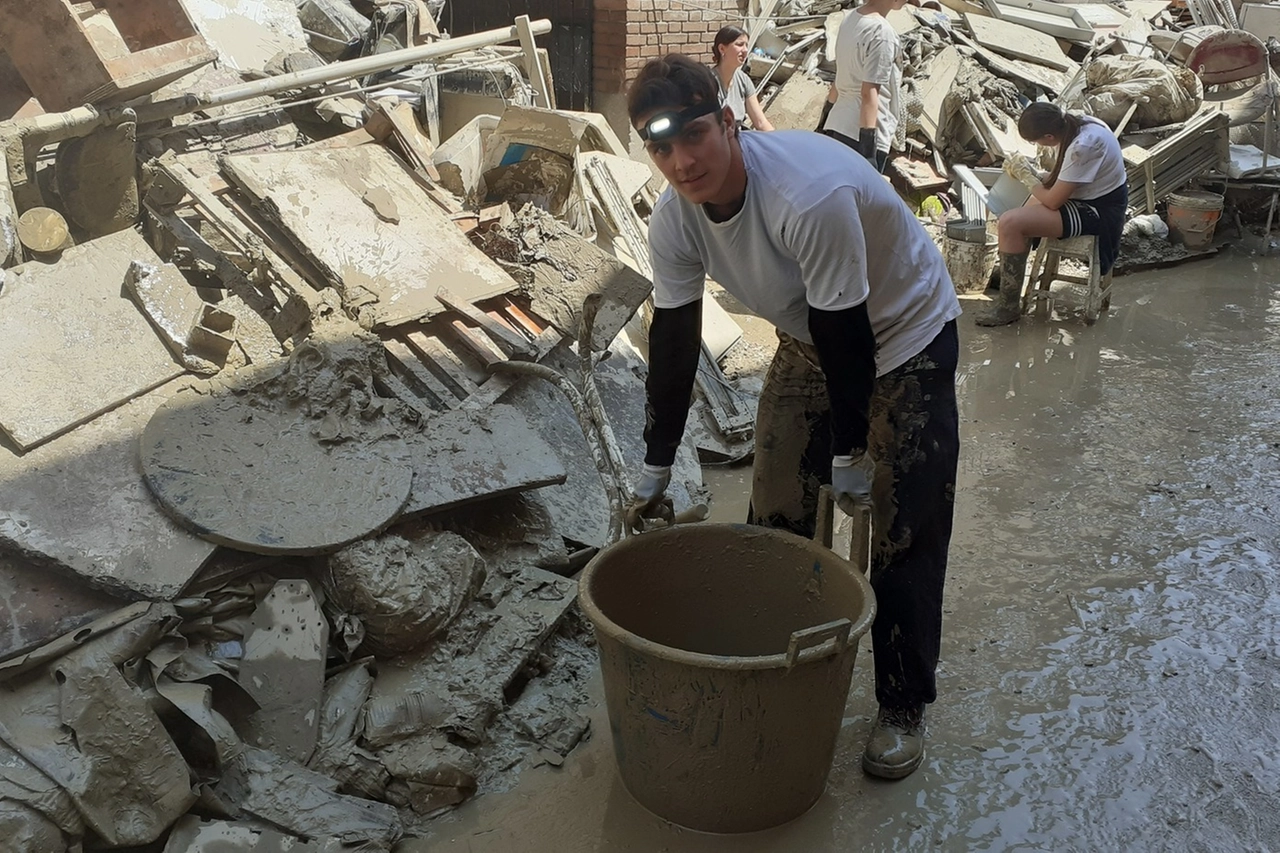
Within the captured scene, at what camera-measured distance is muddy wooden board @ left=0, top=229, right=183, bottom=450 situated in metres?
3.16

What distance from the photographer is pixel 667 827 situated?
259cm

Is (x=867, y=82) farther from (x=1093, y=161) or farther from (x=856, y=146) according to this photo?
(x=1093, y=161)

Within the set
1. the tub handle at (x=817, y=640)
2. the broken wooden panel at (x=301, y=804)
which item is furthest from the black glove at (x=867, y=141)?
the broken wooden panel at (x=301, y=804)

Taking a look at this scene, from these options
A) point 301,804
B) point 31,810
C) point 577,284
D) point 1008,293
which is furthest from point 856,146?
point 31,810

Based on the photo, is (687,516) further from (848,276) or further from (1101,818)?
(1101,818)

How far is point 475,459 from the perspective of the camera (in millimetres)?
3502

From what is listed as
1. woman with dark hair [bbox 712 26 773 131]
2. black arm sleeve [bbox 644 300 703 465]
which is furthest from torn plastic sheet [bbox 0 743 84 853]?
woman with dark hair [bbox 712 26 773 131]

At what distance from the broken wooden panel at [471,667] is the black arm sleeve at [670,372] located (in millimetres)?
774

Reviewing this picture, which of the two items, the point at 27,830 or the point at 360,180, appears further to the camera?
the point at 360,180

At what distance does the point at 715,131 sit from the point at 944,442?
3.33ft

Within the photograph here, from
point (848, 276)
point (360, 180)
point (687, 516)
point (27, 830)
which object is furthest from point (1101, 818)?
point (360, 180)

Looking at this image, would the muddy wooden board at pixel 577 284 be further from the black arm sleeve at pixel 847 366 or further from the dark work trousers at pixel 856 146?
the dark work trousers at pixel 856 146

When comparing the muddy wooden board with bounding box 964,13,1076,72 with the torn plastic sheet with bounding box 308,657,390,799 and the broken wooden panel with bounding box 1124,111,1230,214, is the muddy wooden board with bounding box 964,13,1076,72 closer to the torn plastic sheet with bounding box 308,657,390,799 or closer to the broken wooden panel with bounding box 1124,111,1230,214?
the broken wooden panel with bounding box 1124,111,1230,214

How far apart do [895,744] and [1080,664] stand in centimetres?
87
